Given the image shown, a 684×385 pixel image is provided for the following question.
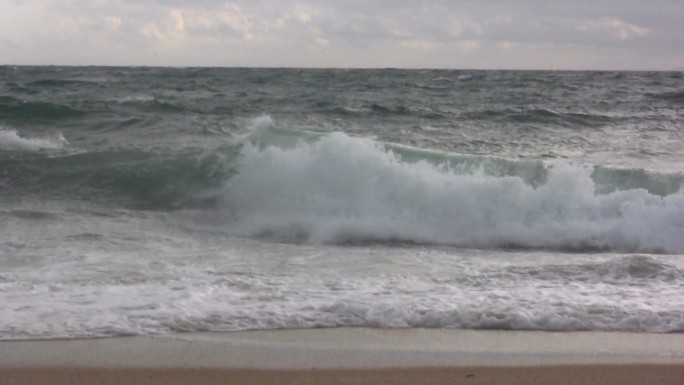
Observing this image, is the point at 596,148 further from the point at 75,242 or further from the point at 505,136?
the point at 75,242

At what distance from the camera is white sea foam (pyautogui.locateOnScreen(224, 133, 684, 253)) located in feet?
30.2

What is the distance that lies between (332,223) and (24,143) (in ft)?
25.8

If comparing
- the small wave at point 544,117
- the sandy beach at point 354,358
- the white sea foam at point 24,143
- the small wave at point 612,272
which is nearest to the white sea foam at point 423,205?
the small wave at point 612,272

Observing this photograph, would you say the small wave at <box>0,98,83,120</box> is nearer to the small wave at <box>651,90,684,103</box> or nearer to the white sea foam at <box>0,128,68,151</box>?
the white sea foam at <box>0,128,68,151</box>

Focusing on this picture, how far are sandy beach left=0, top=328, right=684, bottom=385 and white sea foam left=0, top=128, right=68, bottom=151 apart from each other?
33.8 ft

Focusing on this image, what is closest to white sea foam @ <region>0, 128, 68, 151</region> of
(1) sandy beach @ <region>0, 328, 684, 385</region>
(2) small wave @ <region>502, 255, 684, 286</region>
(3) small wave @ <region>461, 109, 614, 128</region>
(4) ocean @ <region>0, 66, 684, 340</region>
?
(4) ocean @ <region>0, 66, 684, 340</region>

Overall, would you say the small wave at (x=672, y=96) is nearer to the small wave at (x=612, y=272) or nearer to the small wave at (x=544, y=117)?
the small wave at (x=544, y=117)

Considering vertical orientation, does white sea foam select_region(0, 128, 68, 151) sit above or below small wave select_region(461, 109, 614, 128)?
below

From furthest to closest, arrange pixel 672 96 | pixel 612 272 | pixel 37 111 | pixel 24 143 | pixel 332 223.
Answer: pixel 672 96, pixel 37 111, pixel 24 143, pixel 332 223, pixel 612 272

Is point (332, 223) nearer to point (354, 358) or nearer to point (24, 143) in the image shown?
point (354, 358)

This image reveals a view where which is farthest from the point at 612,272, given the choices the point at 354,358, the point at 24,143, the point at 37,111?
the point at 37,111

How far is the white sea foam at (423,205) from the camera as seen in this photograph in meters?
9.20

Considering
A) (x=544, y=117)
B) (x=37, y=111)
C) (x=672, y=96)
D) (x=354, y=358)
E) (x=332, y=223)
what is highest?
(x=672, y=96)

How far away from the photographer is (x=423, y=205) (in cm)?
Answer: 1031
